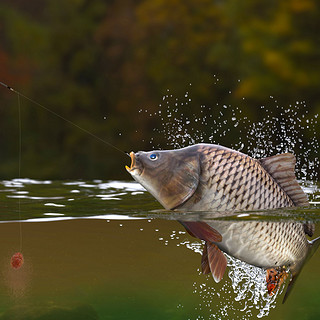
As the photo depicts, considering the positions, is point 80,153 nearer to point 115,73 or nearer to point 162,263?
point 115,73

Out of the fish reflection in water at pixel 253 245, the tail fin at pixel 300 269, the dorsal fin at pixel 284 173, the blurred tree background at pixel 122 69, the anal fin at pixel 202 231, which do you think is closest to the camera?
the anal fin at pixel 202 231

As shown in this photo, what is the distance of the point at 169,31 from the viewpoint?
11.9m

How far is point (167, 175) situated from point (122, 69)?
32.8 ft

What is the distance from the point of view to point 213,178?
2234mm

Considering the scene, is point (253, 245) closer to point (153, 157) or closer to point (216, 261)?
point (216, 261)

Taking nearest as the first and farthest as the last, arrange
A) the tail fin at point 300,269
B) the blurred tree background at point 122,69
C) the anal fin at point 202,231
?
the anal fin at point 202,231 < the tail fin at point 300,269 < the blurred tree background at point 122,69

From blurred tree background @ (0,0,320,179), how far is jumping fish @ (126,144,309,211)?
27.9 feet

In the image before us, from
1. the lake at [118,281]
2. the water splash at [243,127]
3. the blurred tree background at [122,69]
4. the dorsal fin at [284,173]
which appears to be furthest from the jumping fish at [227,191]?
the blurred tree background at [122,69]

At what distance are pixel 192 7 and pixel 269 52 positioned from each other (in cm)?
205

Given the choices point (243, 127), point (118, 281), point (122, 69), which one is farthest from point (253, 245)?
point (122, 69)

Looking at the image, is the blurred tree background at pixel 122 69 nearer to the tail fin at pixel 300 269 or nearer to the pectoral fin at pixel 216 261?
the tail fin at pixel 300 269

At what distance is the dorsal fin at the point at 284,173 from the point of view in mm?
2320

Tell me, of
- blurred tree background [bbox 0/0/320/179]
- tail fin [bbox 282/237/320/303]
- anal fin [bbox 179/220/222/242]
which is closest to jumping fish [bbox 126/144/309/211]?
anal fin [bbox 179/220/222/242]

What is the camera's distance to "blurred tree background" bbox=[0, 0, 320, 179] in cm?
1082
